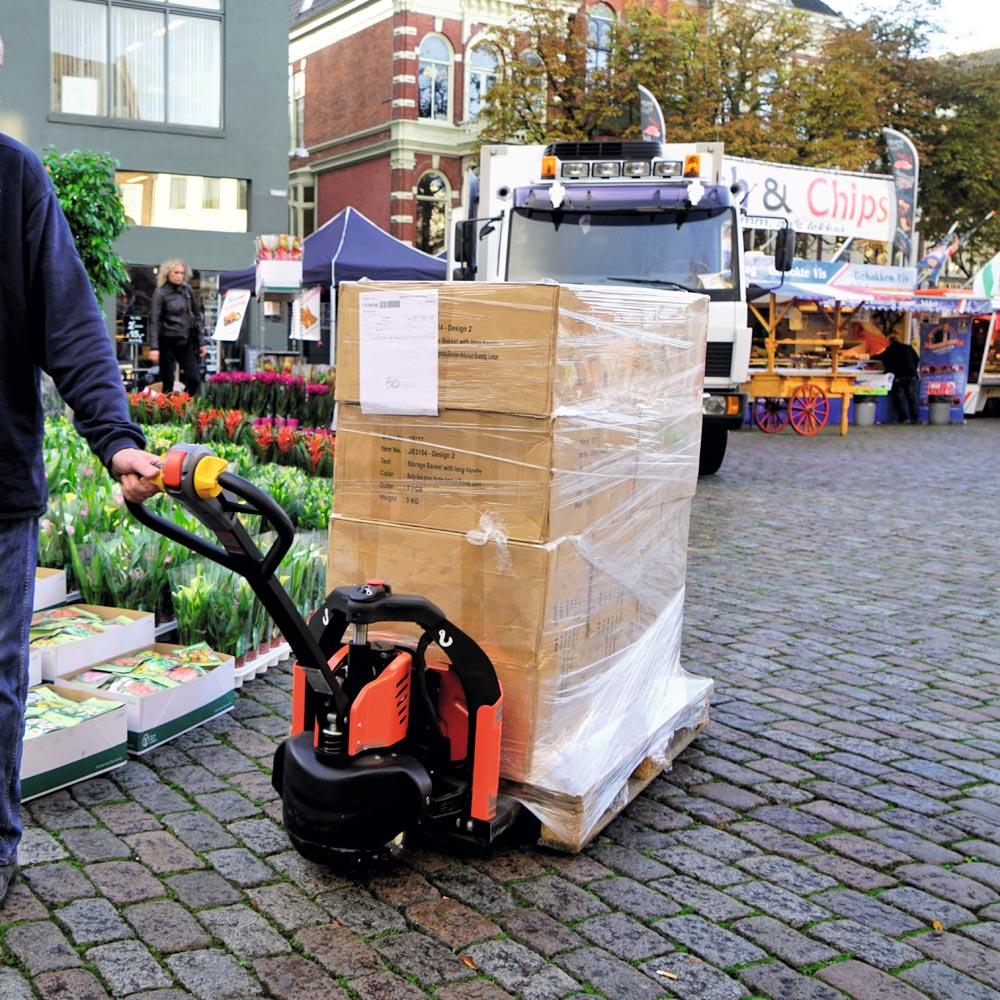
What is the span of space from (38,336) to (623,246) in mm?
8505

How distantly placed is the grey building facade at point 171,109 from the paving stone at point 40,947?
82.1ft

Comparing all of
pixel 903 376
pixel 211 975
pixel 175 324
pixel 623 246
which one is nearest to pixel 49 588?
pixel 211 975

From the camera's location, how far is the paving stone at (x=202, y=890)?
312cm

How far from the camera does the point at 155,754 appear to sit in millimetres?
4105

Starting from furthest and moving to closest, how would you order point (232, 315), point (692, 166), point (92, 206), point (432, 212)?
point (432, 212), point (232, 315), point (692, 166), point (92, 206)

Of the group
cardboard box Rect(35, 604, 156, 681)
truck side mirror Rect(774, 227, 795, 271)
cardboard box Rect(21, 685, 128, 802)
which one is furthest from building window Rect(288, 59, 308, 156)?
cardboard box Rect(21, 685, 128, 802)

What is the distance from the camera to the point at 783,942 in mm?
3059

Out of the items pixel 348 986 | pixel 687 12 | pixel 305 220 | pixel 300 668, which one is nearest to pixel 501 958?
pixel 348 986

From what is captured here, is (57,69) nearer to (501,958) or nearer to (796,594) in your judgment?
(796,594)

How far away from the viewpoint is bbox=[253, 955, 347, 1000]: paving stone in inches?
107

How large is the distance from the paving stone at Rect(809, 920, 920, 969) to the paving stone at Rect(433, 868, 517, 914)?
78 centimetres

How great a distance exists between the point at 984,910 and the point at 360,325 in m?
2.33

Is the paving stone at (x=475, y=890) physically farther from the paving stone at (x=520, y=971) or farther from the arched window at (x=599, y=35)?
the arched window at (x=599, y=35)

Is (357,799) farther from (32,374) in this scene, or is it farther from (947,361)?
(947,361)
